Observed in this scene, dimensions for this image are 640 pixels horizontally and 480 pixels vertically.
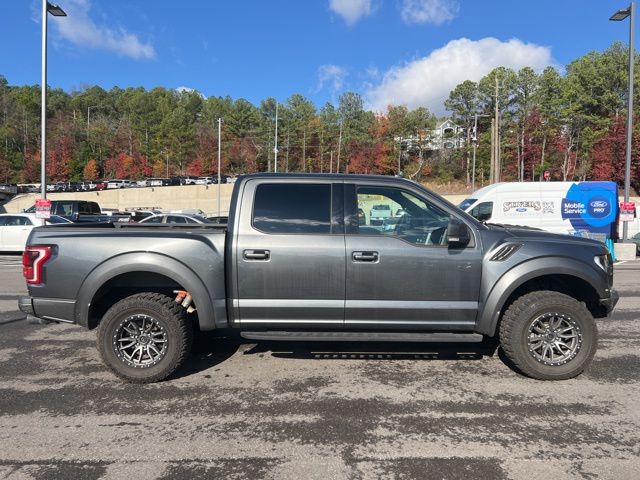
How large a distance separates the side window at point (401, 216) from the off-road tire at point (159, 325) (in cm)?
198

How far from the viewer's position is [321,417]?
3865 millimetres

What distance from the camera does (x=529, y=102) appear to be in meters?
69.0

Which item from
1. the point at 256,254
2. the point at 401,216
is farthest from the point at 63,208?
the point at 401,216

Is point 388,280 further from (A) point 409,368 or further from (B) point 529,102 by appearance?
(B) point 529,102

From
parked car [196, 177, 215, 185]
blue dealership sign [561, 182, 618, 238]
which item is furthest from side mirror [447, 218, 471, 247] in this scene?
parked car [196, 177, 215, 185]

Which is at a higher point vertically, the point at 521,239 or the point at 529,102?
the point at 529,102

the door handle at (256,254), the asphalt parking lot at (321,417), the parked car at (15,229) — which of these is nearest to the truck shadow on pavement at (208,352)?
the asphalt parking lot at (321,417)

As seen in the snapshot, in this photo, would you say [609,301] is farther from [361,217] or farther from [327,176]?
[327,176]

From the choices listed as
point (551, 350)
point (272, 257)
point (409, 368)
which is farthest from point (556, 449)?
point (272, 257)

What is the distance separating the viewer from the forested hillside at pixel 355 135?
6256 centimetres

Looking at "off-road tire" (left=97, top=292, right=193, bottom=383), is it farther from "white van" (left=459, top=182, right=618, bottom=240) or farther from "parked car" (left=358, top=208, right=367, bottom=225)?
"white van" (left=459, top=182, right=618, bottom=240)

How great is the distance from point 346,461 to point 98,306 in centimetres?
313

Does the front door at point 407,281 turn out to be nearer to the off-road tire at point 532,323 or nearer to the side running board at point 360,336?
the side running board at point 360,336

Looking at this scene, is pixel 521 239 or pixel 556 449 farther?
pixel 521 239
